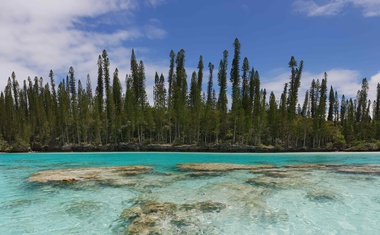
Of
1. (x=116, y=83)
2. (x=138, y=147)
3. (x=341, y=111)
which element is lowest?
(x=138, y=147)

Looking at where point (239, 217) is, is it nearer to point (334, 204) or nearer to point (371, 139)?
point (334, 204)

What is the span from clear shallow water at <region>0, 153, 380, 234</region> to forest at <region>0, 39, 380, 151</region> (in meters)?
37.0

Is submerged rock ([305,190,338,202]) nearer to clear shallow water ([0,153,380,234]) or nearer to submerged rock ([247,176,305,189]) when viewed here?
clear shallow water ([0,153,380,234])

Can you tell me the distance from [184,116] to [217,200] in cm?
4315

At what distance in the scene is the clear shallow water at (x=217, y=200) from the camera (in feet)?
24.3

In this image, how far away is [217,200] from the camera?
397 inches

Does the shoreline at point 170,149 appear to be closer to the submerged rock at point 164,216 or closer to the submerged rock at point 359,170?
the submerged rock at point 359,170

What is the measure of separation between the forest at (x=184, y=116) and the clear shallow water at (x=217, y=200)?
36994 millimetres

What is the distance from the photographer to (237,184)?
13234 mm

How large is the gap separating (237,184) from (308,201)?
12.7 ft

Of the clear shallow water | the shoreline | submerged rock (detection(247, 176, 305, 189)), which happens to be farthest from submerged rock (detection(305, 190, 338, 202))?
the shoreline

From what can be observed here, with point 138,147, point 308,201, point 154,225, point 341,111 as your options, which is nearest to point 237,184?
point 308,201

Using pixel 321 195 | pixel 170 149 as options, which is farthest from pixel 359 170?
pixel 170 149

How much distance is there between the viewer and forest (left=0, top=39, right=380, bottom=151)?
5169cm
